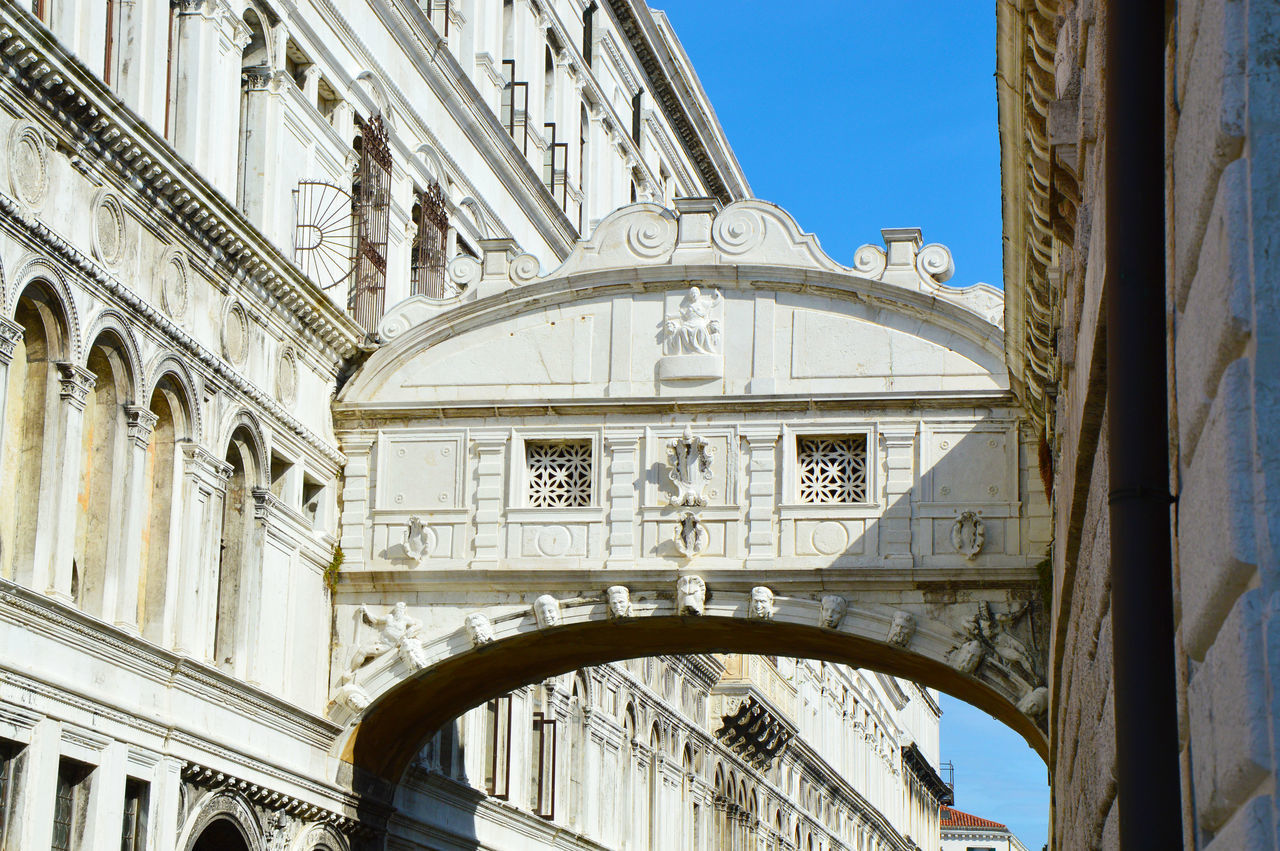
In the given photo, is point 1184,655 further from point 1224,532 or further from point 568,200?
point 568,200

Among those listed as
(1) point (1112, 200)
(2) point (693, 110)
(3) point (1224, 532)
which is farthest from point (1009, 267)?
(2) point (693, 110)

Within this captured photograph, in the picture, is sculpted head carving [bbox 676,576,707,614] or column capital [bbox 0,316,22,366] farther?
sculpted head carving [bbox 676,576,707,614]

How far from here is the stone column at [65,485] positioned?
47.0 feet

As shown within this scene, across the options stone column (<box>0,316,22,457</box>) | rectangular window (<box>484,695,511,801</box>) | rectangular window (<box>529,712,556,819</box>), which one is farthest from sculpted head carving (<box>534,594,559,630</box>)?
rectangular window (<box>529,712,556,819</box>)

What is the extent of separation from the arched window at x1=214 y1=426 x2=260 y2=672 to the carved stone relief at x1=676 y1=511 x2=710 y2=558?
421 cm

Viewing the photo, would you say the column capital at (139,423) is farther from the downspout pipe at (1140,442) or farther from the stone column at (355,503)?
the downspout pipe at (1140,442)

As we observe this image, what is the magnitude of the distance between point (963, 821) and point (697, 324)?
321 ft

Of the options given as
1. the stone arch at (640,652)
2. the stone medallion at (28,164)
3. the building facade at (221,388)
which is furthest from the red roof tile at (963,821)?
the stone medallion at (28,164)

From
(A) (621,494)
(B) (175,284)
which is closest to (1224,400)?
(B) (175,284)

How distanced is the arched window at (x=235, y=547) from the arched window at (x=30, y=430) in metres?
3.22

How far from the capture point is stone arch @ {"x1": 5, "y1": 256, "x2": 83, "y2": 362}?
1380 centimetres

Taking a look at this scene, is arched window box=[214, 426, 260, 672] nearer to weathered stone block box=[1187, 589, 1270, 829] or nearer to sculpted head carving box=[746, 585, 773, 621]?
sculpted head carving box=[746, 585, 773, 621]

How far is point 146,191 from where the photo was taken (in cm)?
1584

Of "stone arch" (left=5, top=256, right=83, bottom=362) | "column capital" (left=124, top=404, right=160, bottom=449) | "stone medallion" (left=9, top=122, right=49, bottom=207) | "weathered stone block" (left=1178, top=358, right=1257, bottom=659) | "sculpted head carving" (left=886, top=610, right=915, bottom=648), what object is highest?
"stone medallion" (left=9, top=122, right=49, bottom=207)
